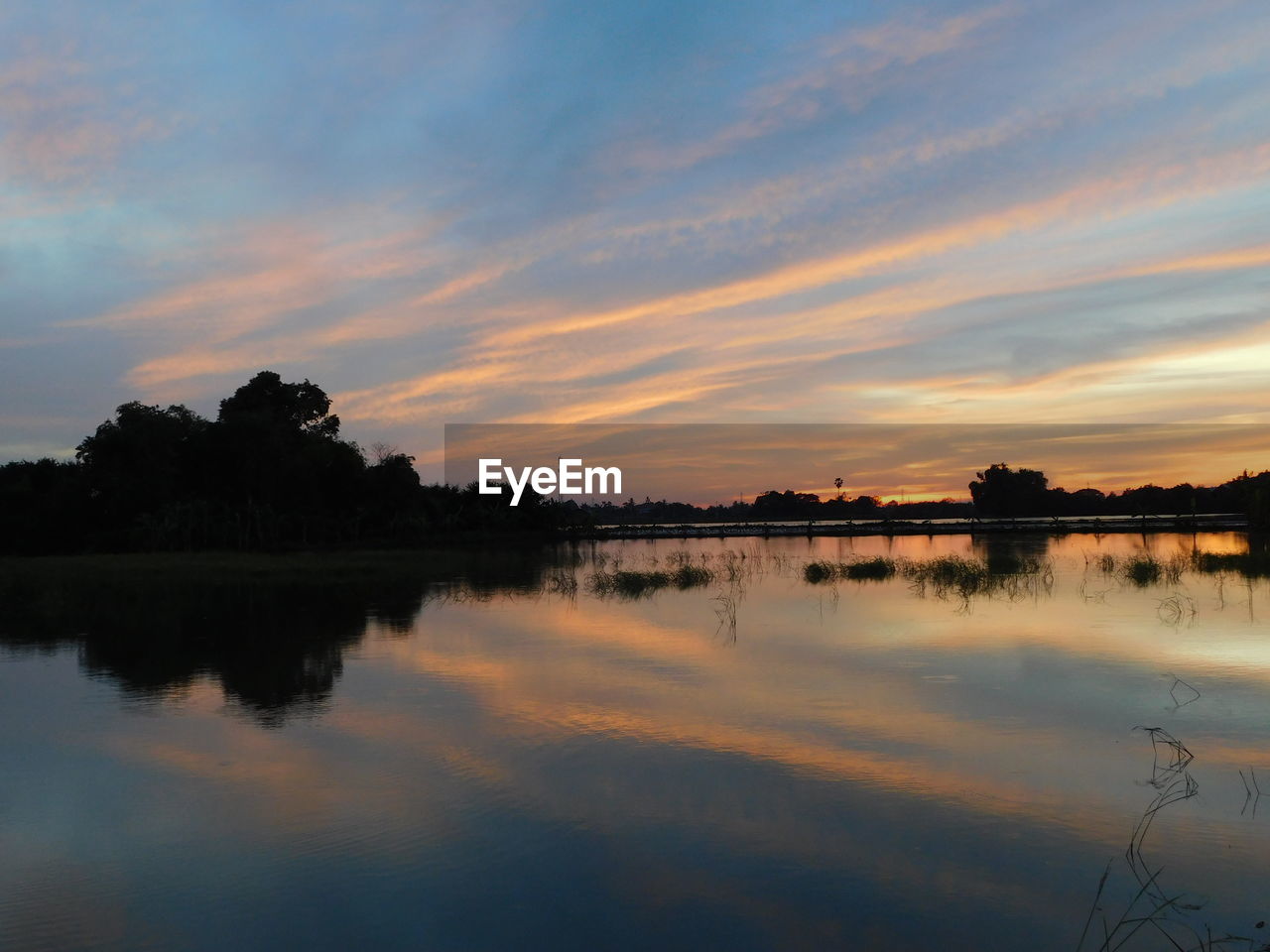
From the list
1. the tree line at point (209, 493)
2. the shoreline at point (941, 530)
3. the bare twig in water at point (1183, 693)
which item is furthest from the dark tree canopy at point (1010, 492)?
the bare twig in water at point (1183, 693)

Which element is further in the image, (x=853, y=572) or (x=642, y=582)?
(x=853, y=572)

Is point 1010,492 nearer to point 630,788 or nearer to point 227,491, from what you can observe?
point 227,491

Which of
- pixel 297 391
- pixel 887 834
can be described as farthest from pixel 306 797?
pixel 297 391

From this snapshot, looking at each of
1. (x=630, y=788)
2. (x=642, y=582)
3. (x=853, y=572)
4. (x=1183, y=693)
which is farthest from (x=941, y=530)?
(x=630, y=788)

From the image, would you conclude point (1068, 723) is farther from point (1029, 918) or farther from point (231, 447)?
point (231, 447)

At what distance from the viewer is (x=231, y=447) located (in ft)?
193

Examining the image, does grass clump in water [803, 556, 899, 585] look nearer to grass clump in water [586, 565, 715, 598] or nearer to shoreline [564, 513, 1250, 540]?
grass clump in water [586, 565, 715, 598]

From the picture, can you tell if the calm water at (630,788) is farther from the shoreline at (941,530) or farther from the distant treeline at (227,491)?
the shoreline at (941,530)

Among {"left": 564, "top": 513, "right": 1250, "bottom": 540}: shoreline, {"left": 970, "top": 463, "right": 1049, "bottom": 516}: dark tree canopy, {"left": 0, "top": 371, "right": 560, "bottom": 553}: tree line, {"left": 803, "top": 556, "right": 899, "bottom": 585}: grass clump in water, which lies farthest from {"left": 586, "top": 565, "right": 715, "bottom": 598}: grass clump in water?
{"left": 970, "top": 463, "right": 1049, "bottom": 516}: dark tree canopy

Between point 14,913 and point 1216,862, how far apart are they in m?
8.36

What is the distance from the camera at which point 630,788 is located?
8469mm

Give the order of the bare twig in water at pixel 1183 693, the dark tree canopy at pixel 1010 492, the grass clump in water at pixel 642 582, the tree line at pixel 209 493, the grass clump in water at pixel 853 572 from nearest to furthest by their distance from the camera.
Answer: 1. the bare twig in water at pixel 1183 693
2. the grass clump in water at pixel 642 582
3. the grass clump in water at pixel 853 572
4. the tree line at pixel 209 493
5. the dark tree canopy at pixel 1010 492

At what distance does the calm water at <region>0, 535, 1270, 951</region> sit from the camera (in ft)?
19.4

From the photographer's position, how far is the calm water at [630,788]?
19.4 ft
